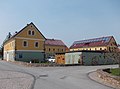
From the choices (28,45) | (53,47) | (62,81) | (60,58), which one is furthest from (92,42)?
(62,81)

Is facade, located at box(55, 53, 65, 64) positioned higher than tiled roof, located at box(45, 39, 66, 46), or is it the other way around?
tiled roof, located at box(45, 39, 66, 46)

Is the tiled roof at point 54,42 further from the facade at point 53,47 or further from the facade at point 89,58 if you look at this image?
the facade at point 89,58

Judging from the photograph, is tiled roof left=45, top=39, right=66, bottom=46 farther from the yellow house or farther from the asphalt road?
the asphalt road

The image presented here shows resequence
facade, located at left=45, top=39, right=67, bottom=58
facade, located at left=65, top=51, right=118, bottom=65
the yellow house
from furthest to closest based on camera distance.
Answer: facade, located at left=45, top=39, right=67, bottom=58 → the yellow house → facade, located at left=65, top=51, right=118, bottom=65

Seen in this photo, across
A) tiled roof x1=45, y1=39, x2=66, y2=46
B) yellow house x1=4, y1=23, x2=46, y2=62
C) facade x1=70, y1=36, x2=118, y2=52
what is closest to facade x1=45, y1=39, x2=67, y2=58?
tiled roof x1=45, y1=39, x2=66, y2=46

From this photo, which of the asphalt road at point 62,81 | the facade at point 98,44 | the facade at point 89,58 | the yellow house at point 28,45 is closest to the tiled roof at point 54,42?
the facade at point 98,44

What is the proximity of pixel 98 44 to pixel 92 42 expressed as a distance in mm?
6144

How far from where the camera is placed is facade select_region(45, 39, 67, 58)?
90.9m

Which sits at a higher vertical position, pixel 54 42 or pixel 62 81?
pixel 54 42

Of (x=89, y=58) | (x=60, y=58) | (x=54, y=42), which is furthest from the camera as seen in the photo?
(x=54, y=42)

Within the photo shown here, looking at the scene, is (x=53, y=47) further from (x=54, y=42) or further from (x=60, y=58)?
(x=60, y=58)

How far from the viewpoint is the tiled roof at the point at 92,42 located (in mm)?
80562

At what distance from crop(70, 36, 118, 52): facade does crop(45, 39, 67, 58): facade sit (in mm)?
7282

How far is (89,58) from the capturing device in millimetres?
45531
